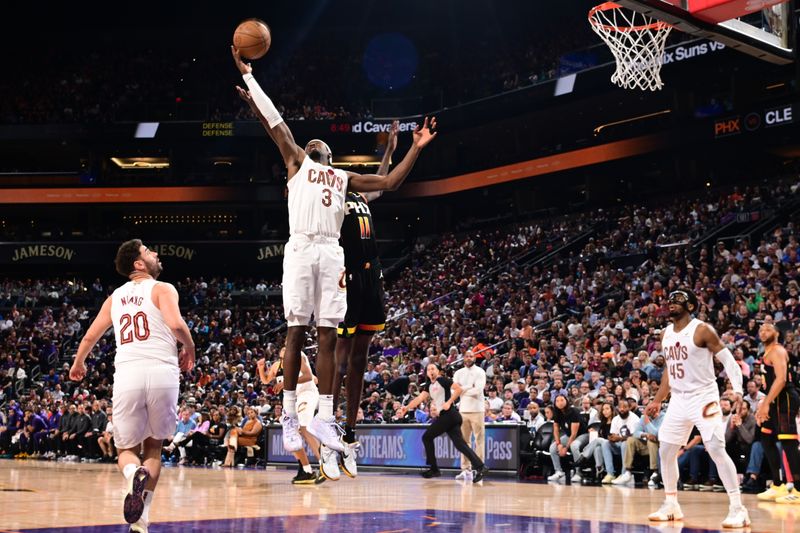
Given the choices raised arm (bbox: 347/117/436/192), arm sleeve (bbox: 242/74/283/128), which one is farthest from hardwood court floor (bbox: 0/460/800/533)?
arm sleeve (bbox: 242/74/283/128)

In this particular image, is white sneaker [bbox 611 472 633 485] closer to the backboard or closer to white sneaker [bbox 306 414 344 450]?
the backboard

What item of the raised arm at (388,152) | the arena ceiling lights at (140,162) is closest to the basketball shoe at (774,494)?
the raised arm at (388,152)

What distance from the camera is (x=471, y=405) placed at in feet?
46.3

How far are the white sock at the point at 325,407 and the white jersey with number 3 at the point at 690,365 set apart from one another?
10.5 feet

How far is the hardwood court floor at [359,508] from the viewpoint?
20.8ft

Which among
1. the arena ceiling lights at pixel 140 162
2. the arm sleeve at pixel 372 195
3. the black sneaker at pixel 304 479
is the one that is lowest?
the black sneaker at pixel 304 479

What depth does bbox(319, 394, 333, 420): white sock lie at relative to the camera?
23.5 feet

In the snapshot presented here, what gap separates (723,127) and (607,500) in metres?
19.8

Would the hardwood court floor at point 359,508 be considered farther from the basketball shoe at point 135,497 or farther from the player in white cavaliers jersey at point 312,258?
the player in white cavaliers jersey at point 312,258

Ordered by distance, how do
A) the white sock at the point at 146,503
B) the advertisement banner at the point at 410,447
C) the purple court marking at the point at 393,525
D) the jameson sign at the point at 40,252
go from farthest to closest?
the jameson sign at the point at 40,252, the advertisement banner at the point at 410,447, the purple court marking at the point at 393,525, the white sock at the point at 146,503

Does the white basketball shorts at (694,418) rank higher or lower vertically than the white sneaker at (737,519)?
higher

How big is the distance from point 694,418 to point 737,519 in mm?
1007

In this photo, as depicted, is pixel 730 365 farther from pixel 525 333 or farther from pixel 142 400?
pixel 525 333

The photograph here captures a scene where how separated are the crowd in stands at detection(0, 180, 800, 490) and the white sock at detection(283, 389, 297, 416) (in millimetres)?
7384
